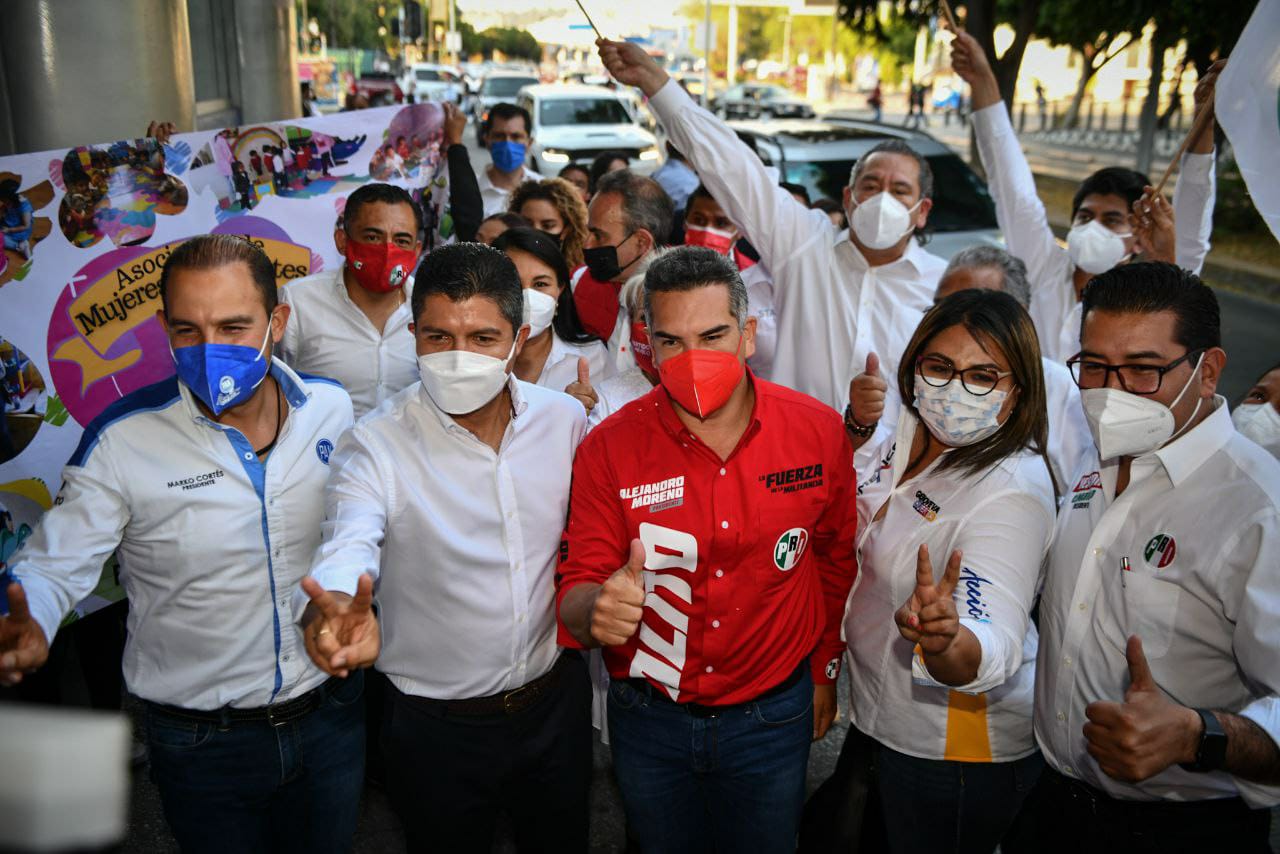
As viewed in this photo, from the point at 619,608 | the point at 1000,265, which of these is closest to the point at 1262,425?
the point at 1000,265

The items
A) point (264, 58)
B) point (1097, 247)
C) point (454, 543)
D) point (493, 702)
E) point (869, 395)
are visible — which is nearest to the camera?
point (454, 543)

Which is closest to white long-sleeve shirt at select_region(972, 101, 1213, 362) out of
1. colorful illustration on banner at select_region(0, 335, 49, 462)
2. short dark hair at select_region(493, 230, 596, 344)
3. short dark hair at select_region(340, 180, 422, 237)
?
short dark hair at select_region(493, 230, 596, 344)

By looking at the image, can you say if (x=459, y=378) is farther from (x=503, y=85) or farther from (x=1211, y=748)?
(x=503, y=85)

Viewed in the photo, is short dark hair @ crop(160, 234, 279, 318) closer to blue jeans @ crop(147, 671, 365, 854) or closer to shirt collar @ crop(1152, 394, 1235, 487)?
blue jeans @ crop(147, 671, 365, 854)

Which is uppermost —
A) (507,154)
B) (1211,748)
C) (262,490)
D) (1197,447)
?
(507,154)

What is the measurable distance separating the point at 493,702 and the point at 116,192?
8.69ft

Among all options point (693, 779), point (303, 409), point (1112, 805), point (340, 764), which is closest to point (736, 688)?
point (693, 779)

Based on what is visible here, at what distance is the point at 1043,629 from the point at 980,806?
495 millimetres

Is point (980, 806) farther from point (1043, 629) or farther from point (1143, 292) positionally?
point (1143, 292)

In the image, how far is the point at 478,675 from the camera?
8.37 feet

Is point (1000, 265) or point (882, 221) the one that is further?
point (882, 221)

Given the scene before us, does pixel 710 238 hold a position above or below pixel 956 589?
above

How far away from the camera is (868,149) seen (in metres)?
8.69

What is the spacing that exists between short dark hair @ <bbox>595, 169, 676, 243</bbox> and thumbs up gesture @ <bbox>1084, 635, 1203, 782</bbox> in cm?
284
